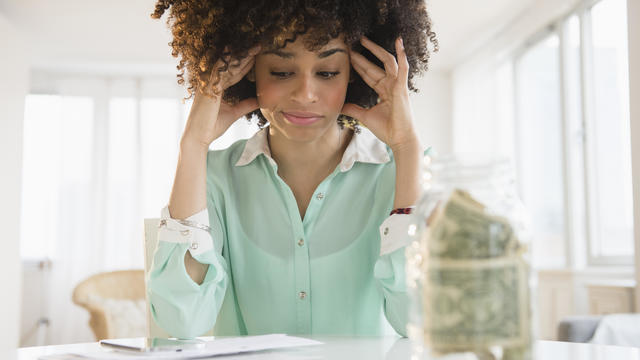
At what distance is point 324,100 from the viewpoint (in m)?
1.34

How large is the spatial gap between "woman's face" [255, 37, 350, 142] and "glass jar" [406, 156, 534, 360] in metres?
0.75

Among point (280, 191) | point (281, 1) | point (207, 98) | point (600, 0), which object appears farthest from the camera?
point (600, 0)

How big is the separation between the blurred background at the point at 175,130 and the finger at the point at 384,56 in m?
2.75

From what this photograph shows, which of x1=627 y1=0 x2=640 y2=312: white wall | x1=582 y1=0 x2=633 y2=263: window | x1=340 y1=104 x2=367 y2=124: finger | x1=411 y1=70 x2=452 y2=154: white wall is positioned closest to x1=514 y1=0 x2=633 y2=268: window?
x1=582 y1=0 x2=633 y2=263: window

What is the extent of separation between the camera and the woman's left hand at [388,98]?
134 cm

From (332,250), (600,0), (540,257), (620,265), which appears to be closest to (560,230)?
(540,257)

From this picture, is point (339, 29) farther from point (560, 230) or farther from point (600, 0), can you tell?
point (560, 230)

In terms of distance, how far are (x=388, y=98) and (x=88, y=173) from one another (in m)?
6.31

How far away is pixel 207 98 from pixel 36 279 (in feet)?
20.3


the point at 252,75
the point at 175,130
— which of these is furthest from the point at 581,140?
the point at 175,130

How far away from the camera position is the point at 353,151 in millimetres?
1521

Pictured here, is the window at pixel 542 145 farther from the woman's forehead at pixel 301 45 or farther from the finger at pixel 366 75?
the woman's forehead at pixel 301 45

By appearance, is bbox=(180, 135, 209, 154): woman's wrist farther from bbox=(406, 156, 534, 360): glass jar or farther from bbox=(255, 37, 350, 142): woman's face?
bbox=(406, 156, 534, 360): glass jar

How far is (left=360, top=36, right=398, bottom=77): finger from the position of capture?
1.38 m
